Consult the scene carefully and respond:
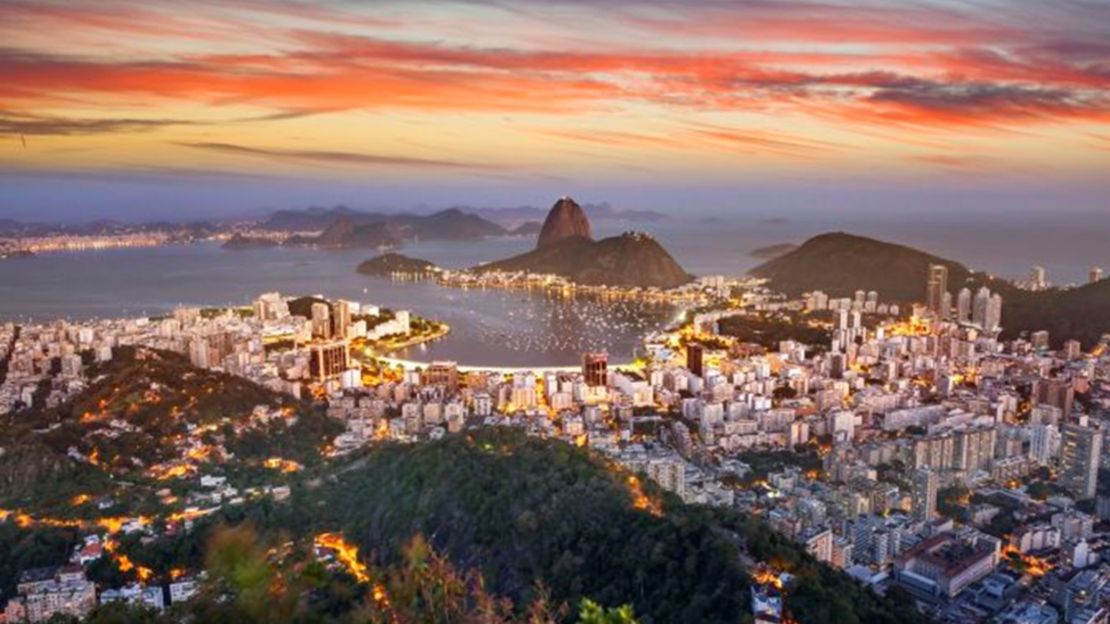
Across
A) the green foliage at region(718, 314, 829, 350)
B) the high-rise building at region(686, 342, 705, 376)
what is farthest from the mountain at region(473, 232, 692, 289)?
the high-rise building at region(686, 342, 705, 376)

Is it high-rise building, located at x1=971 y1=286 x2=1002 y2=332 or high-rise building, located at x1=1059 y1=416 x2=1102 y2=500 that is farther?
high-rise building, located at x1=971 y1=286 x2=1002 y2=332

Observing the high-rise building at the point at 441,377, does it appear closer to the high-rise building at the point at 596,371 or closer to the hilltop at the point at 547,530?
the high-rise building at the point at 596,371

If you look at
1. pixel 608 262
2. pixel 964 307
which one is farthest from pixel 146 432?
pixel 608 262

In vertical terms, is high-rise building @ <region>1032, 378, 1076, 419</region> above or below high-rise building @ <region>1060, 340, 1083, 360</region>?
below

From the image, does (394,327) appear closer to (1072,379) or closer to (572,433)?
(572,433)

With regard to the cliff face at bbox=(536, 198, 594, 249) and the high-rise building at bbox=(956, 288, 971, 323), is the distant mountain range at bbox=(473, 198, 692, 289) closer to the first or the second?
the cliff face at bbox=(536, 198, 594, 249)

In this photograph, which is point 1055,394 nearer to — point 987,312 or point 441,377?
point 987,312

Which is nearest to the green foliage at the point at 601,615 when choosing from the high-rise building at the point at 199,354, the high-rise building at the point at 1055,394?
the high-rise building at the point at 1055,394
